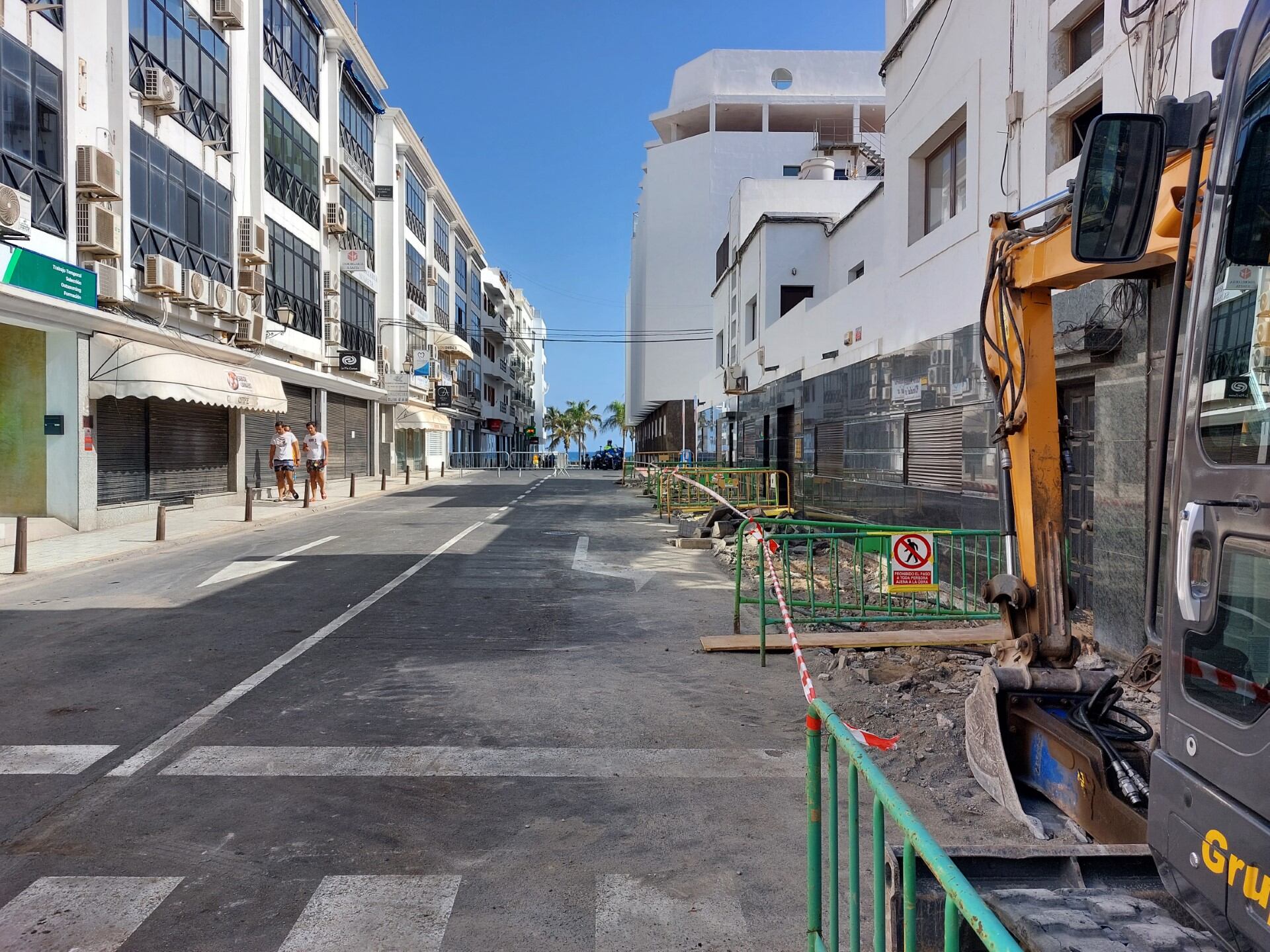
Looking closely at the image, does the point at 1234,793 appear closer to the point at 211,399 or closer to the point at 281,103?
the point at 211,399

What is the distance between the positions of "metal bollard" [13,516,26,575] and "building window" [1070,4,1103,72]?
519 inches

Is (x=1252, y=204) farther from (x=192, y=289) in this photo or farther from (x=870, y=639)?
(x=192, y=289)

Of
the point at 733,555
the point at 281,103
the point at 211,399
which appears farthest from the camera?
the point at 281,103

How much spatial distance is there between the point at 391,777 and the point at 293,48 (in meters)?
29.2

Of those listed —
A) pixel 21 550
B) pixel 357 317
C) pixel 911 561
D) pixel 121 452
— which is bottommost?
pixel 21 550

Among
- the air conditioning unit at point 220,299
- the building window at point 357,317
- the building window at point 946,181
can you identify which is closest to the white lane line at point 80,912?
the building window at point 946,181

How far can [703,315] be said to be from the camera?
1871 inches

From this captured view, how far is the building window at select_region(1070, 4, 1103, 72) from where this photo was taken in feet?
26.8

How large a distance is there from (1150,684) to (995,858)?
4.39m

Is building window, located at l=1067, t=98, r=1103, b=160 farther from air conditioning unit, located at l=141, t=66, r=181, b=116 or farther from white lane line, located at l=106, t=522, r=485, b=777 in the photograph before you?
air conditioning unit, located at l=141, t=66, r=181, b=116

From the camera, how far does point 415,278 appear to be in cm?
4522

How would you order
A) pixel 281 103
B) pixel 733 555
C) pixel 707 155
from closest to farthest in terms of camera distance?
pixel 733 555 < pixel 281 103 < pixel 707 155

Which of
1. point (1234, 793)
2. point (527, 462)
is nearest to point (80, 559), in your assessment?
point (1234, 793)

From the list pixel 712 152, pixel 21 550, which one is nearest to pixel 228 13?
pixel 21 550
